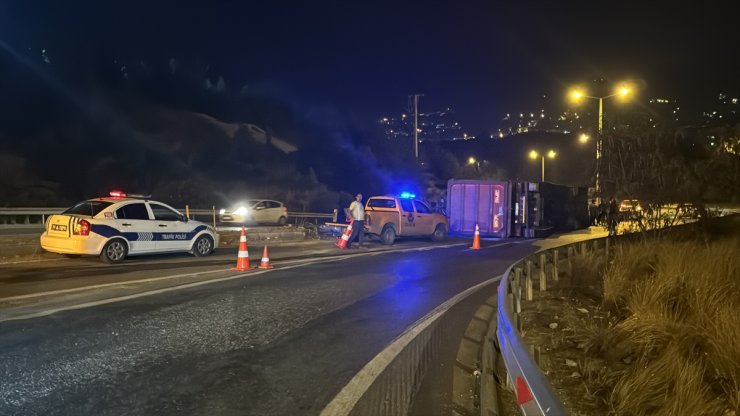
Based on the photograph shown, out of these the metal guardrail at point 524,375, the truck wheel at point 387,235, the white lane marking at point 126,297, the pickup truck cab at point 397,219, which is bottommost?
the white lane marking at point 126,297

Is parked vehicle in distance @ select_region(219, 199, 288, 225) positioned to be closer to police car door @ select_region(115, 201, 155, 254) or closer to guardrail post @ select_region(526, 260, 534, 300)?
police car door @ select_region(115, 201, 155, 254)

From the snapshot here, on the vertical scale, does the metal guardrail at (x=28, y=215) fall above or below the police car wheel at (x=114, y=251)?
above

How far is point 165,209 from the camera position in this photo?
1335 centimetres

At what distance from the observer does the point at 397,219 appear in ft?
63.7

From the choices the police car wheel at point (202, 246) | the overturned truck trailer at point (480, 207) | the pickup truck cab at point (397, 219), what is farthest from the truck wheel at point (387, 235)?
the police car wheel at point (202, 246)

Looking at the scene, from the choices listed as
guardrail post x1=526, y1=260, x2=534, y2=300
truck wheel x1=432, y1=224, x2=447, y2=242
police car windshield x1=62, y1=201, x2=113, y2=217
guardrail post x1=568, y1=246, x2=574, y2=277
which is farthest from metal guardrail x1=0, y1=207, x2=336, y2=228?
guardrail post x1=526, y1=260, x2=534, y2=300

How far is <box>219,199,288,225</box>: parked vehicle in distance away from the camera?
2606 centimetres

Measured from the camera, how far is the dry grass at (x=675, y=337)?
13.1 ft

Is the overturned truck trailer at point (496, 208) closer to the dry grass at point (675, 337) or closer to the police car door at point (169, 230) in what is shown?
the police car door at point (169, 230)

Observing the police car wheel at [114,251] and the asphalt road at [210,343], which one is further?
the police car wheel at [114,251]

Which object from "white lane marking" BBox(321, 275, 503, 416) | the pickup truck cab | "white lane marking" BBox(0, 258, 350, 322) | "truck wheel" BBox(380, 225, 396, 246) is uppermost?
the pickup truck cab

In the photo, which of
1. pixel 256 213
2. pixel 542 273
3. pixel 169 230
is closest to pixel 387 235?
pixel 169 230

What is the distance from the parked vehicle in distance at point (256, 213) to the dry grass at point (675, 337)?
1971cm

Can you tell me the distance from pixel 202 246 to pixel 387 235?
705 centimetres
